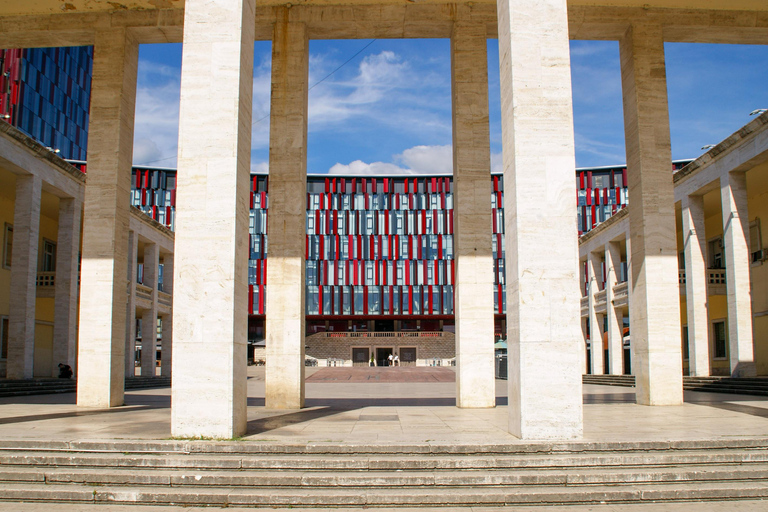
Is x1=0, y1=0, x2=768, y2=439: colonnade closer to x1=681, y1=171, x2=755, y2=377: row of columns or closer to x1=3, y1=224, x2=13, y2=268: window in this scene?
x1=681, y1=171, x2=755, y2=377: row of columns

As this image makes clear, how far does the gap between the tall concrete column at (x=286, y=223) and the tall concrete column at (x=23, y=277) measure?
51.2ft

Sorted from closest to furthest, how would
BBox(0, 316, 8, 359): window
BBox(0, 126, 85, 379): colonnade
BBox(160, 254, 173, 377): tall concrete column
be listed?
1. BBox(0, 126, 85, 379): colonnade
2. BBox(0, 316, 8, 359): window
3. BBox(160, 254, 173, 377): tall concrete column

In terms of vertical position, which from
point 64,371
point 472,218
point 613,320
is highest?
point 472,218

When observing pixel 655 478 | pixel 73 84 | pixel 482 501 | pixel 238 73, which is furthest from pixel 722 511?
pixel 73 84

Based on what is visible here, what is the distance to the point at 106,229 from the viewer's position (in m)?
15.0

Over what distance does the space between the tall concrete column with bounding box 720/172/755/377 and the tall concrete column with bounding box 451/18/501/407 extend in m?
13.9

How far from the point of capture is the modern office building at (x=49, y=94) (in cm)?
5584

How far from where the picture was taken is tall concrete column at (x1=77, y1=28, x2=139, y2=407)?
48.7 ft

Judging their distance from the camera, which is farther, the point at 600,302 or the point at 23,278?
the point at 600,302

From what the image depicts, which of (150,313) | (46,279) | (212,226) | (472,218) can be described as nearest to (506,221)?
(212,226)

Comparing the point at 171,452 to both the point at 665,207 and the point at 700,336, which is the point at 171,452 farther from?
the point at 700,336

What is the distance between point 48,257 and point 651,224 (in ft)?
99.4

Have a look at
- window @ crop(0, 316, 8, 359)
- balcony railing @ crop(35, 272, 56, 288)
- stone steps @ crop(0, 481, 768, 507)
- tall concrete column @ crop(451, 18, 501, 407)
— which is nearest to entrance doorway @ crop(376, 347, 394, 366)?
balcony railing @ crop(35, 272, 56, 288)

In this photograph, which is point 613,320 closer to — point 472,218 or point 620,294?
point 620,294
